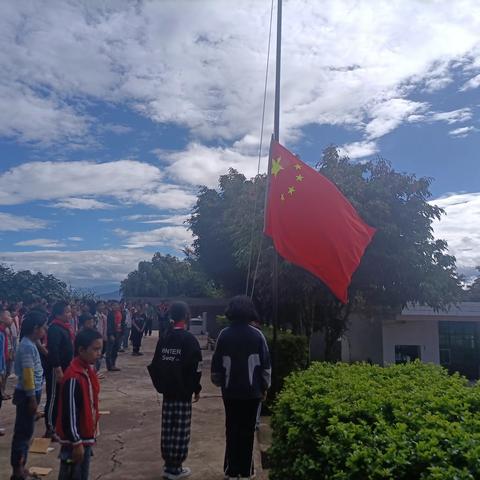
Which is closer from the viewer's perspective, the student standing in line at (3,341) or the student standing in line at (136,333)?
the student standing in line at (3,341)

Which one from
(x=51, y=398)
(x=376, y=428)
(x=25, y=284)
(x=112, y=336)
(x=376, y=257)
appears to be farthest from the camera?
(x=25, y=284)

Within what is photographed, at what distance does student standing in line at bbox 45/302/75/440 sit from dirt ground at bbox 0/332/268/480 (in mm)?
573

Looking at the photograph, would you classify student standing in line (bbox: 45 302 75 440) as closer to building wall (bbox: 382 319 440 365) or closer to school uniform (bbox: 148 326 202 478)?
school uniform (bbox: 148 326 202 478)

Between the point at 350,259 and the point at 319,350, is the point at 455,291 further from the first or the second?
the point at 350,259

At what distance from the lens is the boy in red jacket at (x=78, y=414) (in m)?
3.98

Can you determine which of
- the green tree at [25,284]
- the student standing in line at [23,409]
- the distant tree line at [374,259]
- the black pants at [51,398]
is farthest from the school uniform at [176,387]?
the green tree at [25,284]

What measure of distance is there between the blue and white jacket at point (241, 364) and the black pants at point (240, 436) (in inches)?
4.5

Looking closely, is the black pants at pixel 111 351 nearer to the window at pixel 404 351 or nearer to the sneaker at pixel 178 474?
the sneaker at pixel 178 474

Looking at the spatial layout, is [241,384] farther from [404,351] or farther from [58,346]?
[404,351]

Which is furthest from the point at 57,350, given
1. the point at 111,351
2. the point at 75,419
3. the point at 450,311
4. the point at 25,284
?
the point at 25,284

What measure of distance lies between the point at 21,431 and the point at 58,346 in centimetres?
156

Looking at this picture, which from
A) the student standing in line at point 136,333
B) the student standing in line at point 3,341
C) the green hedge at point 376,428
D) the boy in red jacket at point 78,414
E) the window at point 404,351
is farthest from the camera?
the window at point 404,351

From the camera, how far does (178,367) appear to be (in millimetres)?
5605

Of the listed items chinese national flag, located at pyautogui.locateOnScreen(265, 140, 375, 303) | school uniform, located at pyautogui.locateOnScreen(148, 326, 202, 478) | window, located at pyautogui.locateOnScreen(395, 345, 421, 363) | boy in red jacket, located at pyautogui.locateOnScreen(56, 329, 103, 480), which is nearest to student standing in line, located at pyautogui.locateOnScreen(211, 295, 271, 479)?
school uniform, located at pyautogui.locateOnScreen(148, 326, 202, 478)
